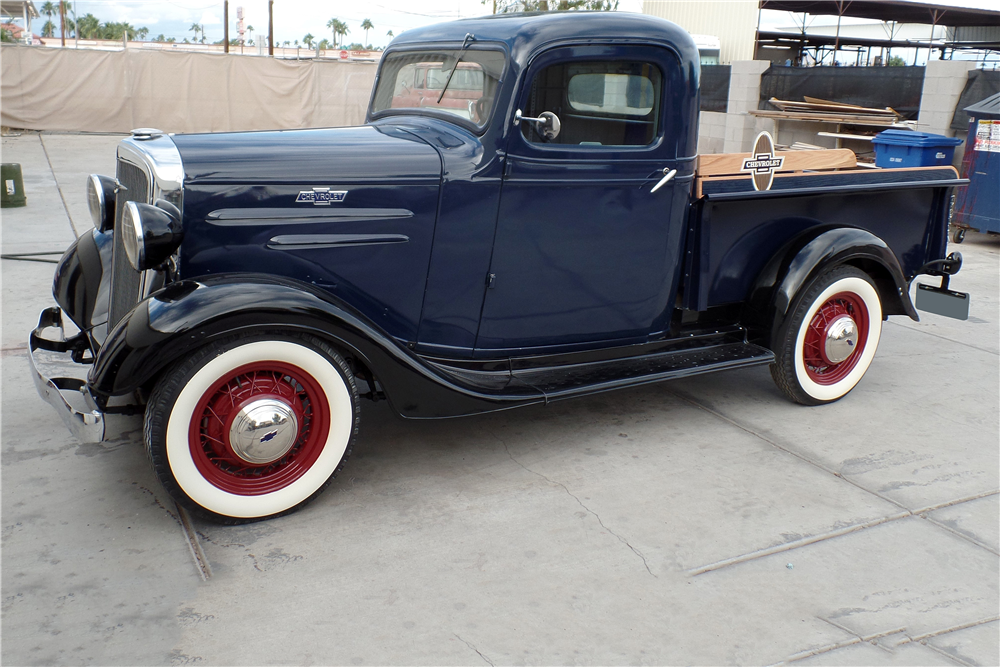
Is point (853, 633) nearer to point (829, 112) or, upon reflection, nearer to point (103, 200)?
point (103, 200)

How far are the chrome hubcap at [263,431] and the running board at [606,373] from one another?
2.07 feet

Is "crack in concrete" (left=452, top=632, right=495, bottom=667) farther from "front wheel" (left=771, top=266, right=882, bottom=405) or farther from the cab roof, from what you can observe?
"front wheel" (left=771, top=266, right=882, bottom=405)

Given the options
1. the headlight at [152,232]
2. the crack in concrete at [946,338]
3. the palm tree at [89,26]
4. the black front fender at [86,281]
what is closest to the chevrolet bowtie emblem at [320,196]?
the headlight at [152,232]

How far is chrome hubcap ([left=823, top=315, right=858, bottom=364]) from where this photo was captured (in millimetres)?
4098

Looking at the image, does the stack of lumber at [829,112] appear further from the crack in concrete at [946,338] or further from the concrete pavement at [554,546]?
the concrete pavement at [554,546]

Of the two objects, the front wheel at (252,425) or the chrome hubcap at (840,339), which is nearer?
the front wheel at (252,425)

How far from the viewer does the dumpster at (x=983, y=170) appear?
806 centimetres

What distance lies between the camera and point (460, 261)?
3297 millimetres

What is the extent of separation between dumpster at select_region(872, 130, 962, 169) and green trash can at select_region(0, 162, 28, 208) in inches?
359

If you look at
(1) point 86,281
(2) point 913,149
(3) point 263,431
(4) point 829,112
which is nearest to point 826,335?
(3) point 263,431

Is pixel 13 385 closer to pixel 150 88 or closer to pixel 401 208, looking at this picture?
pixel 401 208

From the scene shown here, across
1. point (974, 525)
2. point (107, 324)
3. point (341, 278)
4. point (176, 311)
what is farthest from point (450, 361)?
point (974, 525)

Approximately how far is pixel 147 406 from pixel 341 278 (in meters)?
0.84

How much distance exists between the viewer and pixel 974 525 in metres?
3.09
